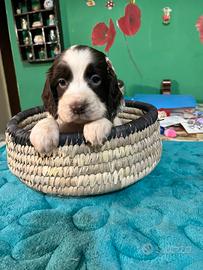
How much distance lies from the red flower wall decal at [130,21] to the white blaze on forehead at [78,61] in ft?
4.54

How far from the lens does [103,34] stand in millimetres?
2266

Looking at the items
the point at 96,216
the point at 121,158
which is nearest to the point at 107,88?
the point at 121,158

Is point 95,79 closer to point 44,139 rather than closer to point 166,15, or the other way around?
point 44,139

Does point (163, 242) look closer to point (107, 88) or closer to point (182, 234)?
point (182, 234)

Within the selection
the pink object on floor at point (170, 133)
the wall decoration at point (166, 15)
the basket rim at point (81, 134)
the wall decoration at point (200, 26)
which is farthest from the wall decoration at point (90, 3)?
the basket rim at point (81, 134)

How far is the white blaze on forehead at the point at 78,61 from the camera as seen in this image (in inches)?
35.6

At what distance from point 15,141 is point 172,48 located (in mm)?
1663

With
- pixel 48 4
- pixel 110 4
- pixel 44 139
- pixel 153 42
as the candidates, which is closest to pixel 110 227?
pixel 44 139

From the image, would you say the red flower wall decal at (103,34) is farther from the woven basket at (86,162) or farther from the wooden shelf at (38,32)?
the woven basket at (86,162)

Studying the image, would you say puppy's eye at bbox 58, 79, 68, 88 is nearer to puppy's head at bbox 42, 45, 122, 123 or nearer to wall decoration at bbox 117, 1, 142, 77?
puppy's head at bbox 42, 45, 122, 123

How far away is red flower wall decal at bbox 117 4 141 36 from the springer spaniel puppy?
4.32 ft

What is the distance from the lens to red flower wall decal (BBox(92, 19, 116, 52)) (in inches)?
87.7

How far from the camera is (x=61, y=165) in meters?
0.76

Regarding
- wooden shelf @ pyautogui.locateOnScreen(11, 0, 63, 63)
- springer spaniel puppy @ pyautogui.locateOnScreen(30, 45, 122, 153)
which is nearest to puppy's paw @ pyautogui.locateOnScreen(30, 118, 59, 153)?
springer spaniel puppy @ pyautogui.locateOnScreen(30, 45, 122, 153)
